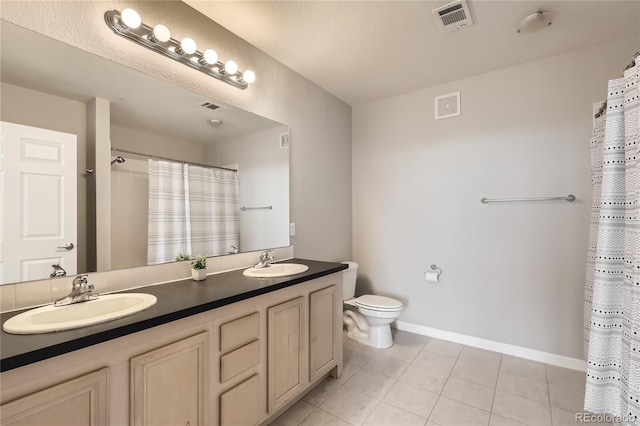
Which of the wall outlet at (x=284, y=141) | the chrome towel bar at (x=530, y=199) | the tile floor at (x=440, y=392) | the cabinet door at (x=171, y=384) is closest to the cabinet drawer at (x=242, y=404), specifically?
the cabinet door at (x=171, y=384)

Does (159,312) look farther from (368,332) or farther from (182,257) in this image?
(368,332)

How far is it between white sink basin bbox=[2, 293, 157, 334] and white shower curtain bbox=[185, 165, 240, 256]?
52 cm

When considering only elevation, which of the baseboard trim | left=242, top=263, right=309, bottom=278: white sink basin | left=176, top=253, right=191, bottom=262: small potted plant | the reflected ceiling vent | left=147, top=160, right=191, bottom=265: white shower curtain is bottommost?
the baseboard trim

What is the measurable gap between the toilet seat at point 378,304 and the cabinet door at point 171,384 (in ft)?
5.32

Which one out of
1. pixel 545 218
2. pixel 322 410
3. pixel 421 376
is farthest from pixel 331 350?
pixel 545 218

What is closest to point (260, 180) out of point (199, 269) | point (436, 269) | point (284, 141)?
point (284, 141)

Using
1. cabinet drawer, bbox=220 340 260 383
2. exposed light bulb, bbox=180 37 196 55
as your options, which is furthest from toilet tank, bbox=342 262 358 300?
exposed light bulb, bbox=180 37 196 55

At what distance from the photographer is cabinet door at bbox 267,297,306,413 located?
1.49 m

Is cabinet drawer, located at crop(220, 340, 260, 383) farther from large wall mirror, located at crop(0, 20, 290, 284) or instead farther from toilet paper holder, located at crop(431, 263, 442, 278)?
toilet paper holder, located at crop(431, 263, 442, 278)

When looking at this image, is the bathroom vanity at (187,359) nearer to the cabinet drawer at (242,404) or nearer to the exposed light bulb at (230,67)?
the cabinet drawer at (242,404)

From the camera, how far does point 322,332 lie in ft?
6.12

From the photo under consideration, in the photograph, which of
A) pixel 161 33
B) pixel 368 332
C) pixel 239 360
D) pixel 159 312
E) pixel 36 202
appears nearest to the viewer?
pixel 159 312

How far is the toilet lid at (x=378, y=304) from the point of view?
247cm

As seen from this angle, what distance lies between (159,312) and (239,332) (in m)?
0.40
